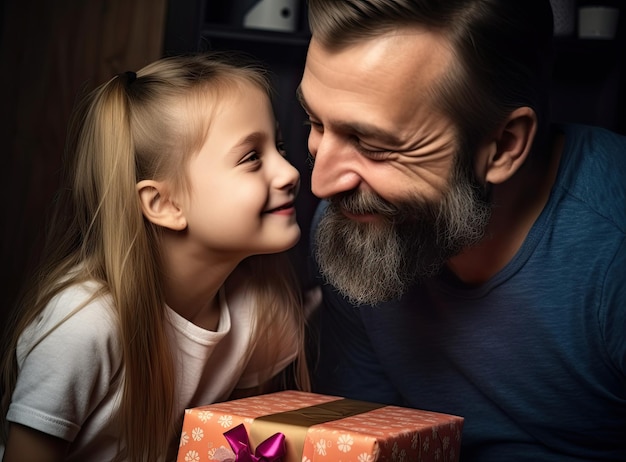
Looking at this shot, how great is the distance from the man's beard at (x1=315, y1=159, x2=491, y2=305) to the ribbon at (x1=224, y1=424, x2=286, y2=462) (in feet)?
1.28

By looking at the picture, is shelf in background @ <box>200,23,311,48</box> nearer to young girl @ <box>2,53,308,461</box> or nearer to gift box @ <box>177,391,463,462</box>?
young girl @ <box>2,53,308,461</box>

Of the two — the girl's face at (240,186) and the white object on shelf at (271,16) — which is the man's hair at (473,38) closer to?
the girl's face at (240,186)

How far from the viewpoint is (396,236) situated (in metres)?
1.45

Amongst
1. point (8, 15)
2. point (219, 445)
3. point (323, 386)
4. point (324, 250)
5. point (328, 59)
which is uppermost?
point (328, 59)

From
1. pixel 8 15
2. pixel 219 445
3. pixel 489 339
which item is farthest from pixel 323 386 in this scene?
pixel 8 15

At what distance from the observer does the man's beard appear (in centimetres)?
142

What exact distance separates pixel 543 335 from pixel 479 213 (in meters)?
0.24

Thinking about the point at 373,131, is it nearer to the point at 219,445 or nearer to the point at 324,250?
the point at 324,250

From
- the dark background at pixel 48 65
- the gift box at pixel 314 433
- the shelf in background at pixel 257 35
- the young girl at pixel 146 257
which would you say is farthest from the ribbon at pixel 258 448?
the shelf in background at pixel 257 35

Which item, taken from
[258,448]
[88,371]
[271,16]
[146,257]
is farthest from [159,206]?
[271,16]

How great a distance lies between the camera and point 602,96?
2404mm

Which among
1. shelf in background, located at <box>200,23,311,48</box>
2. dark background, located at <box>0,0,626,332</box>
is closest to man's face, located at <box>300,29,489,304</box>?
dark background, located at <box>0,0,626,332</box>

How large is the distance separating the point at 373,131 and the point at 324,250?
10.1 inches

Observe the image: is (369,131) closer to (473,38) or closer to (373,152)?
(373,152)
